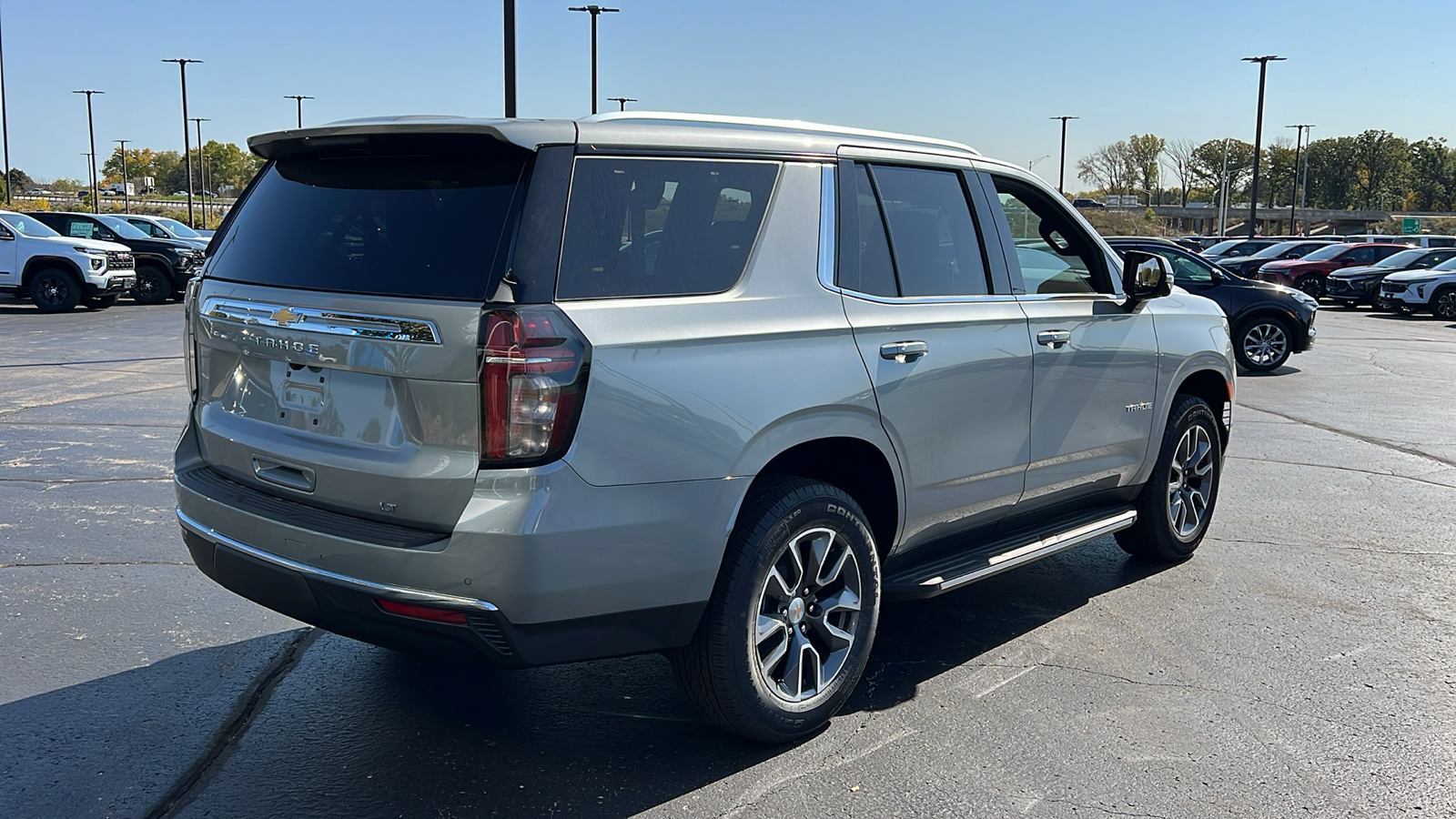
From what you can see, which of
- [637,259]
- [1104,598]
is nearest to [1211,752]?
[1104,598]

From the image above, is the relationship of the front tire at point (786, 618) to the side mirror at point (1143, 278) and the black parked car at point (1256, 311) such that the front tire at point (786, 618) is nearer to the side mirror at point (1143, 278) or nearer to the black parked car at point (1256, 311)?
the side mirror at point (1143, 278)

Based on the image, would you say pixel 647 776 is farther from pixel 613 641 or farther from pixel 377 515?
pixel 377 515

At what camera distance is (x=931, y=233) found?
14.4 ft

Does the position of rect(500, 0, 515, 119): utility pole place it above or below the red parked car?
above

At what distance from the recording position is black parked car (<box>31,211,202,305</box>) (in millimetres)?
23578

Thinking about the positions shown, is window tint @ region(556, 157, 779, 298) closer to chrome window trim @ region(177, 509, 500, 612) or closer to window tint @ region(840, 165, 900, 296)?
window tint @ region(840, 165, 900, 296)

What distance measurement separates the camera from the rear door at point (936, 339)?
3957 mm

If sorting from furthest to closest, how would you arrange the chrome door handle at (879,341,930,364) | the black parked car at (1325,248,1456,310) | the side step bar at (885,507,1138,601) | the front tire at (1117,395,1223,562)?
the black parked car at (1325,248,1456,310), the front tire at (1117,395,1223,562), the side step bar at (885,507,1138,601), the chrome door handle at (879,341,930,364)

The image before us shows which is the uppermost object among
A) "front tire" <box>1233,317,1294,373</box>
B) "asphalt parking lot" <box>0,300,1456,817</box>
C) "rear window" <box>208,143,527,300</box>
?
"rear window" <box>208,143,527,300</box>

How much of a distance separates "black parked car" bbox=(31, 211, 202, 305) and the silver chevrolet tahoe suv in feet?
73.7

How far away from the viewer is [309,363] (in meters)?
3.31

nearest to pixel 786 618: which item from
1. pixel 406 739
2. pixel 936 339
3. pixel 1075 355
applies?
pixel 936 339

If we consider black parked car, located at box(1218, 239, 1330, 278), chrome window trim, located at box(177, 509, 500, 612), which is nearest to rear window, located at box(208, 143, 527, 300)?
chrome window trim, located at box(177, 509, 500, 612)

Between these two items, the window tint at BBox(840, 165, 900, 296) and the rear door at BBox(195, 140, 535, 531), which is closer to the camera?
the rear door at BBox(195, 140, 535, 531)
